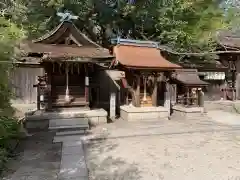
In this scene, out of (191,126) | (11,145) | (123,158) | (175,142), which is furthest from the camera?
(191,126)

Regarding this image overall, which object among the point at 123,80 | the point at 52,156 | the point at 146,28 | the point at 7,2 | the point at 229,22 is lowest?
the point at 52,156

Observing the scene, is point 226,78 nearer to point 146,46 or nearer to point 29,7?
point 146,46

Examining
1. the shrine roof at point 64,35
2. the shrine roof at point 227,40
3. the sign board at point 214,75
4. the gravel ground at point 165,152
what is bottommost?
the gravel ground at point 165,152

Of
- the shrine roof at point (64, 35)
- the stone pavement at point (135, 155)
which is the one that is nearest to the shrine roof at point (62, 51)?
the shrine roof at point (64, 35)

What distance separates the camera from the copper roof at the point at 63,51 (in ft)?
34.3

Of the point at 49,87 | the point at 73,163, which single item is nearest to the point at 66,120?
the point at 49,87

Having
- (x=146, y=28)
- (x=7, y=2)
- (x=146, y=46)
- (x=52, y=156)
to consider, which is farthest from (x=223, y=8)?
(x=52, y=156)

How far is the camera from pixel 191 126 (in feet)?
36.0

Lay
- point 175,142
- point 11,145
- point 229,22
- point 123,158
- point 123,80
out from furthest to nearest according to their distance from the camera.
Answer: point 229,22, point 123,80, point 175,142, point 11,145, point 123,158

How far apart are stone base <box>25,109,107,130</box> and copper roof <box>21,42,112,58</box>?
2537 millimetres

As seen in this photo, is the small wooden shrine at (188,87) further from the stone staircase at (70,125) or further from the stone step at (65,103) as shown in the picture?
the stone staircase at (70,125)

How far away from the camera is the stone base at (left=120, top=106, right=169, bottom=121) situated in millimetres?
12258

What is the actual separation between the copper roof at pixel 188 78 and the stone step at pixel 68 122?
20.1 feet

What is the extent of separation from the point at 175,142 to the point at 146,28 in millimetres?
10334
